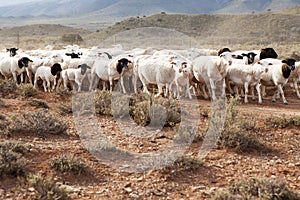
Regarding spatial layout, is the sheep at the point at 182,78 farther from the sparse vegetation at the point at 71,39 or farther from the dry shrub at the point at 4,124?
the sparse vegetation at the point at 71,39

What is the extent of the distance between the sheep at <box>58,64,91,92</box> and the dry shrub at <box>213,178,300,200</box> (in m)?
9.29

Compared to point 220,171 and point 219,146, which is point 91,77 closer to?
point 219,146

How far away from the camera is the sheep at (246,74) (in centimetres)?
1343

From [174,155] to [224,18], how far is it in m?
66.2

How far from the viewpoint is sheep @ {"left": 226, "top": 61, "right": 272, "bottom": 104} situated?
13.4 meters

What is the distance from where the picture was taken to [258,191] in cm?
599

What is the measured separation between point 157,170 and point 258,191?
1717 millimetres

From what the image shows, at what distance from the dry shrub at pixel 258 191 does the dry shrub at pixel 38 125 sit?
13.1 feet

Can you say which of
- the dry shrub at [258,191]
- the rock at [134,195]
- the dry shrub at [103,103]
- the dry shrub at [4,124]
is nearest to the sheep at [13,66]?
the dry shrub at [103,103]

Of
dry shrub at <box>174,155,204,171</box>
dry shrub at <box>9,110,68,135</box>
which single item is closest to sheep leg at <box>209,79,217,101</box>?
dry shrub at <box>9,110,68,135</box>

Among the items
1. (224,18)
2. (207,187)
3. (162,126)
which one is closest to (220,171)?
(207,187)

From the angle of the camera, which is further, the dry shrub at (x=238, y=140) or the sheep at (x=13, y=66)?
the sheep at (x=13, y=66)

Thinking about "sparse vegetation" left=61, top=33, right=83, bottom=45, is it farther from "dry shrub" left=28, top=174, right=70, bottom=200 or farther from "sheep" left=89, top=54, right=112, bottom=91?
"dry shrub" left=28, top=174, right=70, bottom=200

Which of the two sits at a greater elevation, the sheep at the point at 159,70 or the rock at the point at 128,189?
the sheep at the point at 159,70
